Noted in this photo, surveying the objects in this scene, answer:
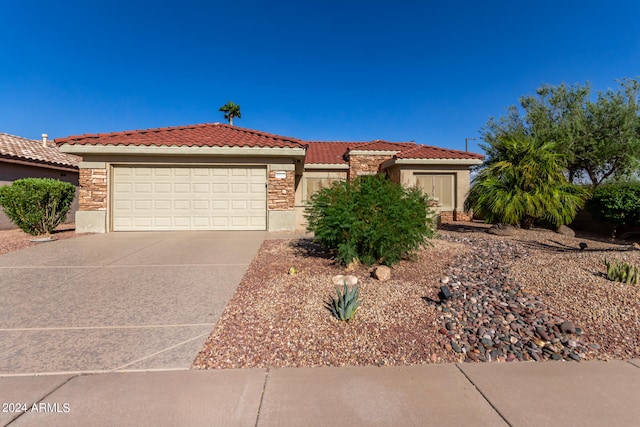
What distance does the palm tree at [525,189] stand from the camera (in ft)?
30.6

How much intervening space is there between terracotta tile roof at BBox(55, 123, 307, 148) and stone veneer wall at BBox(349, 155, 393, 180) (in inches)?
240

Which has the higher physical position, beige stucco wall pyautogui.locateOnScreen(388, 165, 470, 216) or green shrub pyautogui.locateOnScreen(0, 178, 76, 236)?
beige stucco wall pyautogui.locateOnScreen(388, 165, 470, 216)

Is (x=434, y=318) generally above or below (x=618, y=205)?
below

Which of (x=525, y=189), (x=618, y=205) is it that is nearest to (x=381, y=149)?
(x=525, y=189)

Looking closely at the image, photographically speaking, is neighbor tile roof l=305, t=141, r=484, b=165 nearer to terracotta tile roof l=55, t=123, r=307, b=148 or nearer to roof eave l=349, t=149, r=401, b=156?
roof eave l=349, t=149, r=401, b=156

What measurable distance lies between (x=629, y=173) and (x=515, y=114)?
6.52 meters

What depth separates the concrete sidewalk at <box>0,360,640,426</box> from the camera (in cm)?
212

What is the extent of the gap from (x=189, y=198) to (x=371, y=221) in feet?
25.2

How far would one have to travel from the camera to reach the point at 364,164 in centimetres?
1688

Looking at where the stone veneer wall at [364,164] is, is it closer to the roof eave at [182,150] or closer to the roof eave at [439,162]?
the roof eave at [439,162]

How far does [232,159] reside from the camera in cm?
1091

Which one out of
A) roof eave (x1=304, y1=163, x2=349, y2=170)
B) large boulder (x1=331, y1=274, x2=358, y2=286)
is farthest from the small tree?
large boulder (x1=331, y1=274, x2=358, y2=286)

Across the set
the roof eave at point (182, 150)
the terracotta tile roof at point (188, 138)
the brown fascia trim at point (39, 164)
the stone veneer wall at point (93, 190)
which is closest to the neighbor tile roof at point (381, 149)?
the terracotta tile roof at point (188, 138)

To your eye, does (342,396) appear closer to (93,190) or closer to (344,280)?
(344,280)
